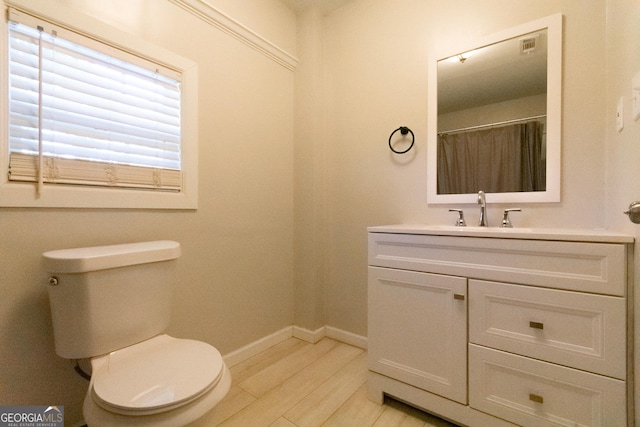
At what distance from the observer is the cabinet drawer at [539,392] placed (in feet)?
2.97

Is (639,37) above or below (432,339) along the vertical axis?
above

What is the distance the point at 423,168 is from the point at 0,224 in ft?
6.49

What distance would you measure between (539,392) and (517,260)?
0.49 meters

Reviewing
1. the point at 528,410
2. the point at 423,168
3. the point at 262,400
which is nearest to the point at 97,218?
the point at 262,400

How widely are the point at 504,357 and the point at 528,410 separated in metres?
0.19

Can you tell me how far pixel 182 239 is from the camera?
4.85ft

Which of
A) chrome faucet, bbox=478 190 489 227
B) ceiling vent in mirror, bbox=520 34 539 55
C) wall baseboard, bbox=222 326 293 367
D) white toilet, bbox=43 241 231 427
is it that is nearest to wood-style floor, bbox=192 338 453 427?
wall baseboard, bbox=222 326 293 367

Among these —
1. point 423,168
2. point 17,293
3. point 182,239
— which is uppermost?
point 423,168

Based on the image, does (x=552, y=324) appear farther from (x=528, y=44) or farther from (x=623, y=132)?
(x=528, y=44)

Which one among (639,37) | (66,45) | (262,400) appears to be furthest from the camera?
(262,400)

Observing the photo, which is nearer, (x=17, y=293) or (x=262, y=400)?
(x=17, y=293)

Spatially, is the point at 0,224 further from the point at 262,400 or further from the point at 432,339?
the point at 432,339

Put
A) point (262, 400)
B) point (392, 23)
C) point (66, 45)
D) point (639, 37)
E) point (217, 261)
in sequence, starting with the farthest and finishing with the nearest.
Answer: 1. point (392, 23)
2. point (217, 261)
3. point (262, 400)
4. point (66, 45)
5. point (639, 37)

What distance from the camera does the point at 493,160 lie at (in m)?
1.52
